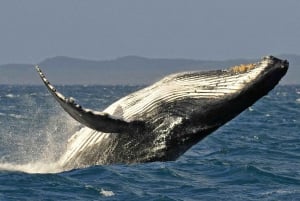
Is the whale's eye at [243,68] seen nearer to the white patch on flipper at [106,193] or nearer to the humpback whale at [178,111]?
the humpback whale at [178,111]

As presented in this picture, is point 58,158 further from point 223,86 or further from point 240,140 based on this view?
point 240,140

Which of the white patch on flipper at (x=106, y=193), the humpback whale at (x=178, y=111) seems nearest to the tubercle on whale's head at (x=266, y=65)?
the humpback whale at (x=178, y=111)

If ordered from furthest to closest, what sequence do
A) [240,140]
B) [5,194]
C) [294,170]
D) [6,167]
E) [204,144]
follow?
[240,140] → [204,144] → [294,170] → [6,167] → [5,194]

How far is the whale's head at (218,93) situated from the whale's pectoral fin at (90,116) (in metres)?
0.94

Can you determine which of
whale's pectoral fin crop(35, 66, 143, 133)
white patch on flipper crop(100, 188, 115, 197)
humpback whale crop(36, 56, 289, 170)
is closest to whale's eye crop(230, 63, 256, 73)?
humpback whale crop(36, 56, 289, 170)

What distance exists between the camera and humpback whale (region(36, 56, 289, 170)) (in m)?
10.6

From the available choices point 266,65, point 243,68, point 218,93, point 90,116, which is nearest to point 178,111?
point 218,93

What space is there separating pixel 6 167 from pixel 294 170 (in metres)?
5.11

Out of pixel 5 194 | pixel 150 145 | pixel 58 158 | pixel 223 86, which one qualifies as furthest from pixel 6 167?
pixel 223 86

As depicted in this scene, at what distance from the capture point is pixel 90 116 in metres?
10.1

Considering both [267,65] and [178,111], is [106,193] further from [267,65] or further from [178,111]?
[267,65]

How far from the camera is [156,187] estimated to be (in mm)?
11656

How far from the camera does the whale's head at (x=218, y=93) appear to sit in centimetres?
1058

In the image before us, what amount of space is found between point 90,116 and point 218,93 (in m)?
1.89
